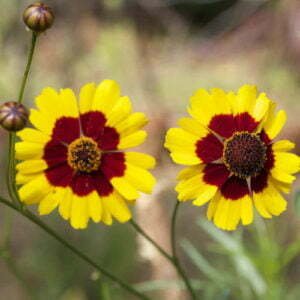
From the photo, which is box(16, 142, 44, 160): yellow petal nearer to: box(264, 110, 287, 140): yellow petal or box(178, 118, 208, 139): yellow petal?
box(178, 118, 208, 139): yellow petal

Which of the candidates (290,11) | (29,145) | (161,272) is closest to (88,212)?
(29,145)

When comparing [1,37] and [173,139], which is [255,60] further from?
[173,139]

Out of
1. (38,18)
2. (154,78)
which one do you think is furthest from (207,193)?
(154,78)

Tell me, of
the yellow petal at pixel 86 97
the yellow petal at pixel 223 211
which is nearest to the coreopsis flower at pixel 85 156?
the yellow petal at pixel 86 97

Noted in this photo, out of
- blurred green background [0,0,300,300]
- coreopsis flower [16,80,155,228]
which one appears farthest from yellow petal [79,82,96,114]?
blurred green background [0,0,300,300]

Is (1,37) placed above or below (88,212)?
below
